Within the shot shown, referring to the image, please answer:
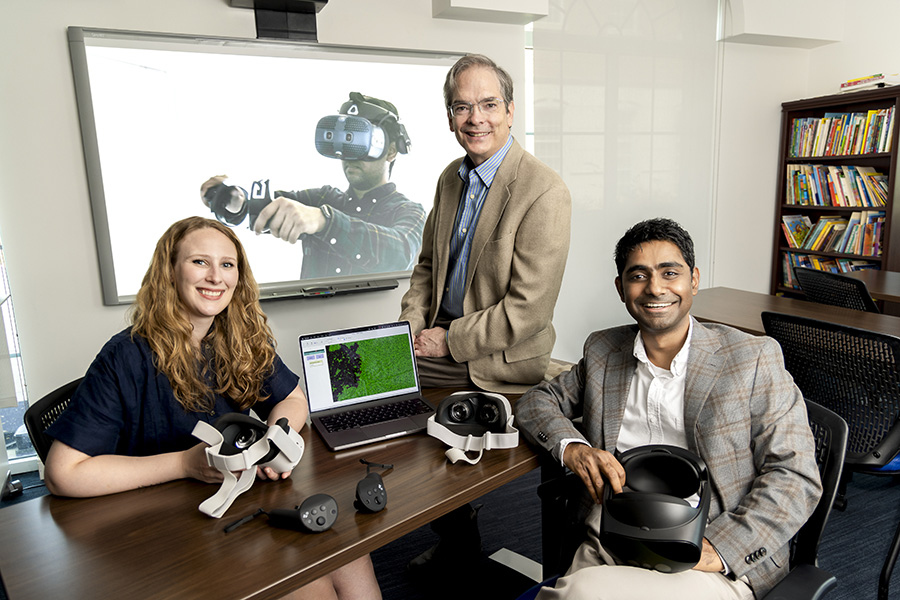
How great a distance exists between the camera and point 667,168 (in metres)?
4.89

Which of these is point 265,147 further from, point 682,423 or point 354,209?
point 682,423

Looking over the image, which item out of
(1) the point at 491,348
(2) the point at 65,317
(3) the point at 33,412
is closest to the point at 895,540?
(1) the point at 491,348

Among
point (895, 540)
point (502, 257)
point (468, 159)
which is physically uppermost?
point (468, 159)

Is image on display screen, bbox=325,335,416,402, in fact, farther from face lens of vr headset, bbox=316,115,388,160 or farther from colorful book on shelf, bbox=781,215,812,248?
colorful book on shelf, bbox=781,215,812,248

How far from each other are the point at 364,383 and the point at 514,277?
1.86 feet

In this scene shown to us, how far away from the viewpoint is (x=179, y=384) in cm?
152

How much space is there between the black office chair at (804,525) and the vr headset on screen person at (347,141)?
8.15 ft

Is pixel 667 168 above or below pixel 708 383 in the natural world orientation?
above

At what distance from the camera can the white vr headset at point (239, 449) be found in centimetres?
125

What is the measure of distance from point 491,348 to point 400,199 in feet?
6.86

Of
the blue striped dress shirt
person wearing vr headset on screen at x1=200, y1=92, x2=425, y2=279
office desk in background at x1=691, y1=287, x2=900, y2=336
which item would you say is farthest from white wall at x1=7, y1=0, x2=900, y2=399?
the blue striped dress shirt

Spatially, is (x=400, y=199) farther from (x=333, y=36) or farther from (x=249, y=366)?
Result: (x=249, y=366)

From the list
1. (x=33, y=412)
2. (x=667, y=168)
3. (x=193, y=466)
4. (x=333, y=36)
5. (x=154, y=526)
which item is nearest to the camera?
(x=154, y=526)

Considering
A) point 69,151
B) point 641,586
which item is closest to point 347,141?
point 69,151
